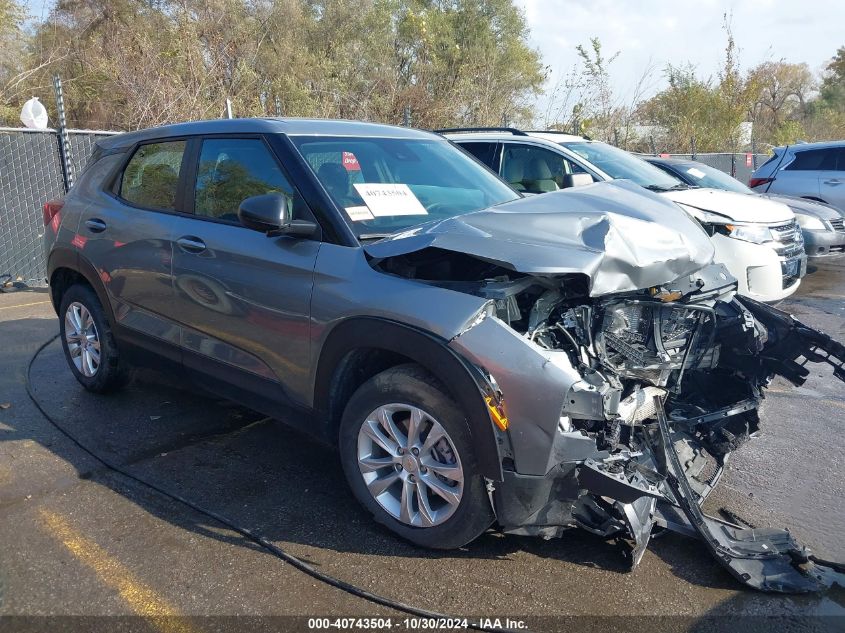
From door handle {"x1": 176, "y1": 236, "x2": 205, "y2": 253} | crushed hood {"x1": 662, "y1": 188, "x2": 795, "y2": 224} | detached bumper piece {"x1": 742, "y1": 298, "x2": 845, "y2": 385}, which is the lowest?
detached bumper piece {"x1": 742, "y1": 298, "x2": 845, "y2": 385}

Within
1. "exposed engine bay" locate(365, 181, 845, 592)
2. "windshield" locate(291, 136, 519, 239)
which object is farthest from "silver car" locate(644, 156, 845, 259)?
"exposed engine bay" locate(365, 181, 845, 592)

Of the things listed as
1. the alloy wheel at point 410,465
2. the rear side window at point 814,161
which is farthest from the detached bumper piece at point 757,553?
the rear side window at point 814,161

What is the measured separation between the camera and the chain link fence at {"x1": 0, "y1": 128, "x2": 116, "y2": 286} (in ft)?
29.5

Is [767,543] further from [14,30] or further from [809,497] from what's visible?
[14,30]

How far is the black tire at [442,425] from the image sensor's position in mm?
2996

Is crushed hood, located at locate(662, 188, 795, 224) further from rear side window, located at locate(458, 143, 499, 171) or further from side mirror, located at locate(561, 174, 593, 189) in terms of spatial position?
side mirror, located at locate(561, 174, 593, 189)

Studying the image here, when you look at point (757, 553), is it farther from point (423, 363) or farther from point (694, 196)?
point (694, 196)

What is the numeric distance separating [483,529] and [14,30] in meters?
19.5

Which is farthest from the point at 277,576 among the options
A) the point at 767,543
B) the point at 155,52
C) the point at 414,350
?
the point at 155,52

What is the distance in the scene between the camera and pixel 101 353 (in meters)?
5.09

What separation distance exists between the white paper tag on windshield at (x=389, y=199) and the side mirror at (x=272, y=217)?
360mm

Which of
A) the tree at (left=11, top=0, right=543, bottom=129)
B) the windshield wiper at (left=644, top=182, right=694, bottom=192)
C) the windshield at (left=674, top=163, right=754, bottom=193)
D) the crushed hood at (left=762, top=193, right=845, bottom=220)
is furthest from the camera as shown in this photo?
the tree at (left=11, top=0, right=543, bottom=129)

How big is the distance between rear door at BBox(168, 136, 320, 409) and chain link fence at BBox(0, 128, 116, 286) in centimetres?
604

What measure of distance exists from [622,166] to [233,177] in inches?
212
